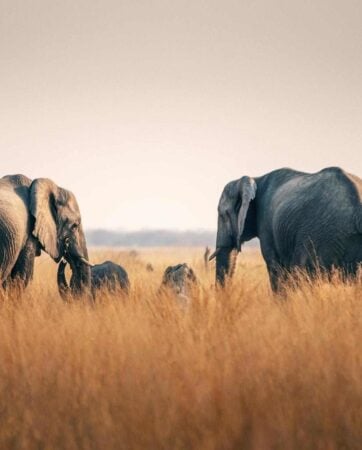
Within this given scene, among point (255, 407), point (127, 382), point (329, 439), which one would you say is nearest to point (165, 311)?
point (127, 382)

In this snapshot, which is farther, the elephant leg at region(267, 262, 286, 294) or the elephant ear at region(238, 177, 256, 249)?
the elephant ear at region(238, 177, 256, 249)

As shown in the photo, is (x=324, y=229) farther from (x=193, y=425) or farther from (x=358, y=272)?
(x=193, y=425)

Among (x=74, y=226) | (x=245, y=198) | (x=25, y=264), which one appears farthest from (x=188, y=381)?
(x=245, y=198)

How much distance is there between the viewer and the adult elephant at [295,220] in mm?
9469

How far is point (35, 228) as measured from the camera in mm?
10156

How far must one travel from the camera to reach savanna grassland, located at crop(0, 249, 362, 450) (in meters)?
4.18

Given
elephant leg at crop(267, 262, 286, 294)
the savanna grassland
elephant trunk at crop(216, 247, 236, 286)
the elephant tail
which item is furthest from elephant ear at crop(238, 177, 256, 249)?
the savanna grassland

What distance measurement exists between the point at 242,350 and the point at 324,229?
447 centimetres

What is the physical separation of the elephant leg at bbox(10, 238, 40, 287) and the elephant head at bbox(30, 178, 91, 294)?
165mm

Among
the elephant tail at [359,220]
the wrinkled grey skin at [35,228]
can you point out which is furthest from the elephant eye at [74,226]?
the elephant tail at [359,220]

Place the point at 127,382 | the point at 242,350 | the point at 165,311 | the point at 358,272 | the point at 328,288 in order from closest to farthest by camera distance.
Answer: the point at 127,382, the point at 242,350, the point at 165,311, the point at 328,288, the point at 358,272

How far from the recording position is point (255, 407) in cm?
443

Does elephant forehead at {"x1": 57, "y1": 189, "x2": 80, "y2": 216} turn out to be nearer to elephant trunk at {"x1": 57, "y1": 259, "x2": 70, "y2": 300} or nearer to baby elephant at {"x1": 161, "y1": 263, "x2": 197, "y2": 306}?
elephant trunk at {"x1": 57, "y1": 259, "x2": 70, "y2": 300}

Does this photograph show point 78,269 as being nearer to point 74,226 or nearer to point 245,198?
point 74,226
